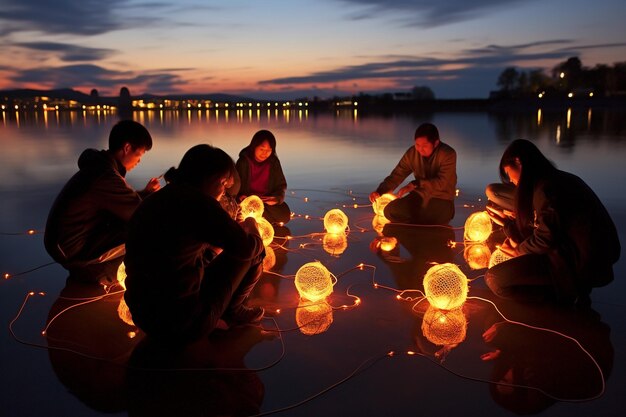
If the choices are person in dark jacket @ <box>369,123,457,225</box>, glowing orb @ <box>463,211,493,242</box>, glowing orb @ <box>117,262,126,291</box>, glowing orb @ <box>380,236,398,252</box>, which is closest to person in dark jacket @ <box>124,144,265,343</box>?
glowing orb @ <box>117,262,126,291</box>

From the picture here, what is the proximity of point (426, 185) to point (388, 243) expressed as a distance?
1155 mm

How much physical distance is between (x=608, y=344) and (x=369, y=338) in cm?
157

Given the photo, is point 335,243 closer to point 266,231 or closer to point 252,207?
point 266,231

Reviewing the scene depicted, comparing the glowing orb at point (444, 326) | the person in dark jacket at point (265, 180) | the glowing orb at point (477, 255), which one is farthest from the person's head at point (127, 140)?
the glowing orb at point (477, 255)

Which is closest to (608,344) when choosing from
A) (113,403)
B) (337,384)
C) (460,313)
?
(460,313)

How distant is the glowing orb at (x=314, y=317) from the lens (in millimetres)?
3422

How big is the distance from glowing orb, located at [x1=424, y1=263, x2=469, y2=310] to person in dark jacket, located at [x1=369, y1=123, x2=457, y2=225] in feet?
8.72

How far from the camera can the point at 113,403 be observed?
2600mm

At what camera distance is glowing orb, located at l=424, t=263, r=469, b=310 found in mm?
3580

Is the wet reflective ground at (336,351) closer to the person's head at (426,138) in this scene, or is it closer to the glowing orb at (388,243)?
the glowing orb at (388,243)

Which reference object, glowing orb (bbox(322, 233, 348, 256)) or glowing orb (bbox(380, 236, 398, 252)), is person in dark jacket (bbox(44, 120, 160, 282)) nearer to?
glowing orb (bbox(322, 233, 348, 256))

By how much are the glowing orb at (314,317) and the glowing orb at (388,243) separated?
5.33ft

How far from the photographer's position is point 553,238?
3.46 metres

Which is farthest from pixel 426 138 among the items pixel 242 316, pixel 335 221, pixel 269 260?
pixel 242 316
